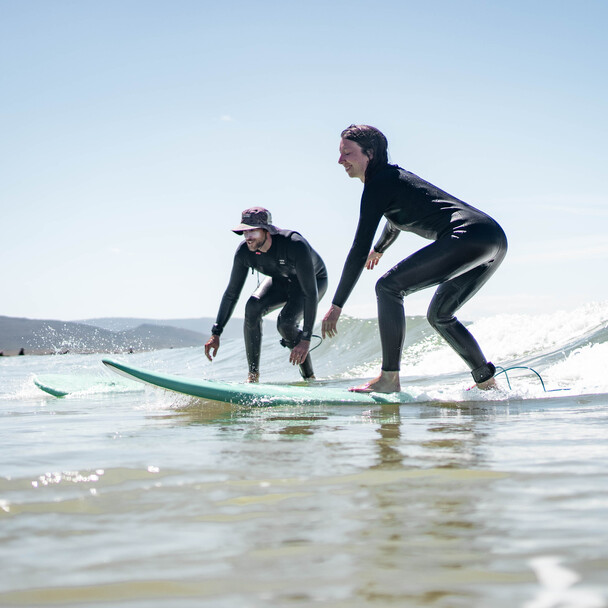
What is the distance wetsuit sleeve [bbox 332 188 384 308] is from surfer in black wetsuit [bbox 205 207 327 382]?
87cm

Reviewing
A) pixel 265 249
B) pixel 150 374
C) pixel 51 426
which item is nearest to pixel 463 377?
pixel 265 249

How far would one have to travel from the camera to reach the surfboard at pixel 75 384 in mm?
7551

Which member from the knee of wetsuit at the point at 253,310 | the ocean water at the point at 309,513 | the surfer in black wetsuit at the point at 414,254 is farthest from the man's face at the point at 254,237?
the ocean water at the point at 309,513

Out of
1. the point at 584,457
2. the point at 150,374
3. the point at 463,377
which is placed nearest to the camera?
the point at 584,457

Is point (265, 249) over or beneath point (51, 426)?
over

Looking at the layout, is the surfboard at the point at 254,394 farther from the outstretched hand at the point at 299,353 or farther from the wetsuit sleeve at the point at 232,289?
the wetsuit sleeve at the point at 232,289

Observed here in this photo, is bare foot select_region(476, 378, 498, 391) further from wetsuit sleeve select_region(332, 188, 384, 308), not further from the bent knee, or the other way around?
wetsuit sleeve select_region(332, 188, 384, 308)

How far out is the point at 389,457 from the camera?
256 cm

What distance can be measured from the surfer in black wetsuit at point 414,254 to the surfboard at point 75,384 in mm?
Answer: 3908

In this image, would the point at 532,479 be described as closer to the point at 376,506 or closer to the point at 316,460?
the point at 376,506

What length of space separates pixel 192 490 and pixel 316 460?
60 cm

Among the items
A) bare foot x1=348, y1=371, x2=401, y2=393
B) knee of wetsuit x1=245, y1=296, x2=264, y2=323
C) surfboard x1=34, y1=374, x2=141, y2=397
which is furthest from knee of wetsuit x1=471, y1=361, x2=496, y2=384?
surfboard x1=34, y1=374, x2=141, y2=397

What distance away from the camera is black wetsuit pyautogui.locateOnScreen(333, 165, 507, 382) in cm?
473

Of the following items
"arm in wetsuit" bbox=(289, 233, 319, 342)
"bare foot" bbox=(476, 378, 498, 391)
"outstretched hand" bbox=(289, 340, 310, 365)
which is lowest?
"bare foot" bbox=(476, 378, 498, 391)
